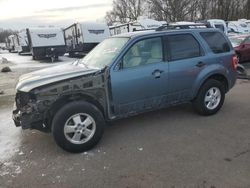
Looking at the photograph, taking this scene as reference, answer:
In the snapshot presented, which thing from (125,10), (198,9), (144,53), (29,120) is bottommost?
(29,120)

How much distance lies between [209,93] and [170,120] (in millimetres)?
941

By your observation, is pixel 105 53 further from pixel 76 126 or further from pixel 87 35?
pixel 87 35

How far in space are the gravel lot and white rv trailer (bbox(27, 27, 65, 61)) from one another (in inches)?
715

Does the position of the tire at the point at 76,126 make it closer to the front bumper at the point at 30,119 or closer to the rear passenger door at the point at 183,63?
the front bumper at the point at 30,119

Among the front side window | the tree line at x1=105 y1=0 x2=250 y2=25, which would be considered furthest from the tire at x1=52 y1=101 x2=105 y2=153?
the tree line at x1=105 y1=0 x2=250 y2=25

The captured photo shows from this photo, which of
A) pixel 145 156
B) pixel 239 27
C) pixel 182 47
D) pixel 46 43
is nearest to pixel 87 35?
pixel 46 43

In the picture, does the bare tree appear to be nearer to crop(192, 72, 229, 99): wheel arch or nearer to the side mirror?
crop(192, 72, 229, 99): wheel arch

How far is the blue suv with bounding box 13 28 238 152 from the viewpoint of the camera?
4.44 meters

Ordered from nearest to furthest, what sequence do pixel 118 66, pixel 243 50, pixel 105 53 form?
pixel 118 66, pixel 105 53, pixel 243 50

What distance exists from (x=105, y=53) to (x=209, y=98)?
226 cm

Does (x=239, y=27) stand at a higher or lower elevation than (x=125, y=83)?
lower

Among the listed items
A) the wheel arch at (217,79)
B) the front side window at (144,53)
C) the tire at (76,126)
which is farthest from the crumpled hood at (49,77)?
the wheel arch at (217,79)

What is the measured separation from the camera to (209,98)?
593 centimetres

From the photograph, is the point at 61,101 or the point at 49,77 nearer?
the point at 61,101
